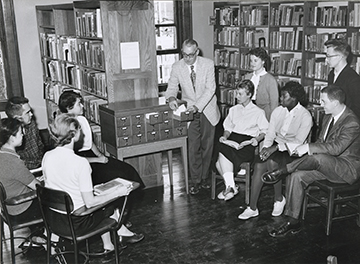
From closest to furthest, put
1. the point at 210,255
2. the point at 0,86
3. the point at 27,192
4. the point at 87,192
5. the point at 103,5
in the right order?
the point at 87,192 < the point at 27,192 < the point at 210,255 < the point at 103,5 < the point at 0,86

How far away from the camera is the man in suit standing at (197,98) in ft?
16.2

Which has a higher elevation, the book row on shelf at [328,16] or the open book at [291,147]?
the book row on shelf at [328,16]

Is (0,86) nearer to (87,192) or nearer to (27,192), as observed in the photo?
(27,192)

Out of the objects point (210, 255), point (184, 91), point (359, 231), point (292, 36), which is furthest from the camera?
point (292, 36)

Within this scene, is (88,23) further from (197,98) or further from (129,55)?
(197,98)

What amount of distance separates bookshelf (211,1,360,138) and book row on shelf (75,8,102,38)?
314 centimetres

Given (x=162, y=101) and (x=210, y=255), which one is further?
(x=162, y=101)

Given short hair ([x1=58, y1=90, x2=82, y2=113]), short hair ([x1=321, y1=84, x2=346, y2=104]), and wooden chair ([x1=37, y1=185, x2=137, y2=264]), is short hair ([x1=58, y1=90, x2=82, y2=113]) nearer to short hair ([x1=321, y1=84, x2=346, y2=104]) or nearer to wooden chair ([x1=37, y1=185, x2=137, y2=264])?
wooden chair ([x1=37, y1=185, x2=137, y2=264])

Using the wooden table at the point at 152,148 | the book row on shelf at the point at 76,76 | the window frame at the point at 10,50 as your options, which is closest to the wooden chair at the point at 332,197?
the wooden table at the point at 152,148

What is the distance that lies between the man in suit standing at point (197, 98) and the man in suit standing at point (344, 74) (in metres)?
1.32

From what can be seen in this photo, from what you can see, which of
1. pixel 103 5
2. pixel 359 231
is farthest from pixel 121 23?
pixel 359 231

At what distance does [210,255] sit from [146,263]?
548mm

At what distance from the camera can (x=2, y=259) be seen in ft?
12.1

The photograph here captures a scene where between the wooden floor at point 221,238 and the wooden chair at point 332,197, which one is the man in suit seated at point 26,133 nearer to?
the wooden floor at point 221,238
